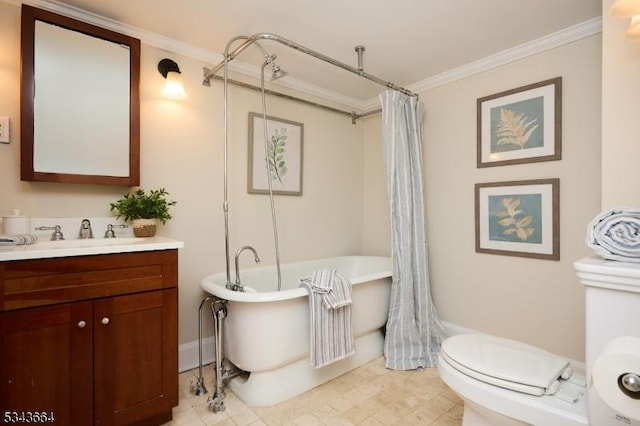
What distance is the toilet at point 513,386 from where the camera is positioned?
1.14m

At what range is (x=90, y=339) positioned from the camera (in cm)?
136

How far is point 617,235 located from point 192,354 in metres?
2.51

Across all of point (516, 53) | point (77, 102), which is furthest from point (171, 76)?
point (516, 53)

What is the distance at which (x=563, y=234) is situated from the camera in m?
2.09

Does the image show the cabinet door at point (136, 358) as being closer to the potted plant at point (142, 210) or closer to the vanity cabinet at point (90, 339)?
the vanity cabinet at point (90, 339)

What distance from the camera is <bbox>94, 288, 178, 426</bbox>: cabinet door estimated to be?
1.39 m

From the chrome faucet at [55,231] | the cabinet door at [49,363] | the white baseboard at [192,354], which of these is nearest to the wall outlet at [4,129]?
the chrome faucet at [55,231]

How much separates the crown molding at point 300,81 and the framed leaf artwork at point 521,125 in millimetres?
255

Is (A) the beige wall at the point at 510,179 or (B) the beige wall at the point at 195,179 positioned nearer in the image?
(B) the beige wall at the point at 195,179

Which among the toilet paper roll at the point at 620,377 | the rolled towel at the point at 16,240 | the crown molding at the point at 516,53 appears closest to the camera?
the toilet paper roll at the point at 620,377

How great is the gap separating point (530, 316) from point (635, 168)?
4.23ft

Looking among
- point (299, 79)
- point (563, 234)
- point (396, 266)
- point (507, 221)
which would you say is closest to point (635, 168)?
point (563, 234)

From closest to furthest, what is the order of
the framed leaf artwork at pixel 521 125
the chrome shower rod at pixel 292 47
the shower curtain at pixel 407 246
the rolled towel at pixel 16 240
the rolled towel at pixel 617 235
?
the rolled towel at pixel 617 235 → the rolled towel at pixel 16 240 → the chrome shower rod at pixel 292 47 → the framed leaf artwork at pixel 521 125 → the shower curtain at pixel 407 246

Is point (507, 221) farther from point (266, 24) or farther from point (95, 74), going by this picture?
point (95, 74)
